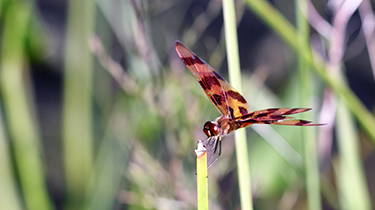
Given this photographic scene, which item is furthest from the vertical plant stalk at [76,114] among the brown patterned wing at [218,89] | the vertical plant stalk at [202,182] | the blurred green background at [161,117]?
the vertical plant stalk at [202,182]

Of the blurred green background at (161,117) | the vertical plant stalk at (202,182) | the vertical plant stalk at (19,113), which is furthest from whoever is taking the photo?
the vertical plant stalk at (19,113)

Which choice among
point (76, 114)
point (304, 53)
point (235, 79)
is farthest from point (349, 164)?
point (76, 114)

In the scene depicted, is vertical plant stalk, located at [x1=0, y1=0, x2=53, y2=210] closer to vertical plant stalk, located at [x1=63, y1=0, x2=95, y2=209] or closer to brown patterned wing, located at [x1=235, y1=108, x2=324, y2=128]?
vertical plant stalk, located at [x1=63, y1=0, x2=95, y2=209]

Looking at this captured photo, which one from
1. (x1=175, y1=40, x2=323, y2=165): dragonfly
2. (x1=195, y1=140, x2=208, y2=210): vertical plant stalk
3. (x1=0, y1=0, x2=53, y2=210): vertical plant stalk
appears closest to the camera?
(x1=195, y1=140, x2=208, y2=210): vertical plant stalk

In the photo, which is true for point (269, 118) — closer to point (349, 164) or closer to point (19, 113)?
point (349, 164)

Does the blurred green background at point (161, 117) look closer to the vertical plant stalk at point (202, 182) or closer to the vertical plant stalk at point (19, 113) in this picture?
the vertical plant stalk at point (19, 113)

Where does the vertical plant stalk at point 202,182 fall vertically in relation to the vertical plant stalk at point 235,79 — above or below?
below

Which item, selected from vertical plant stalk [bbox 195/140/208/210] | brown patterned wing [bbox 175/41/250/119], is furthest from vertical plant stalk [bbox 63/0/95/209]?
vertical plant stalk [bbox 195/140/208/210]
